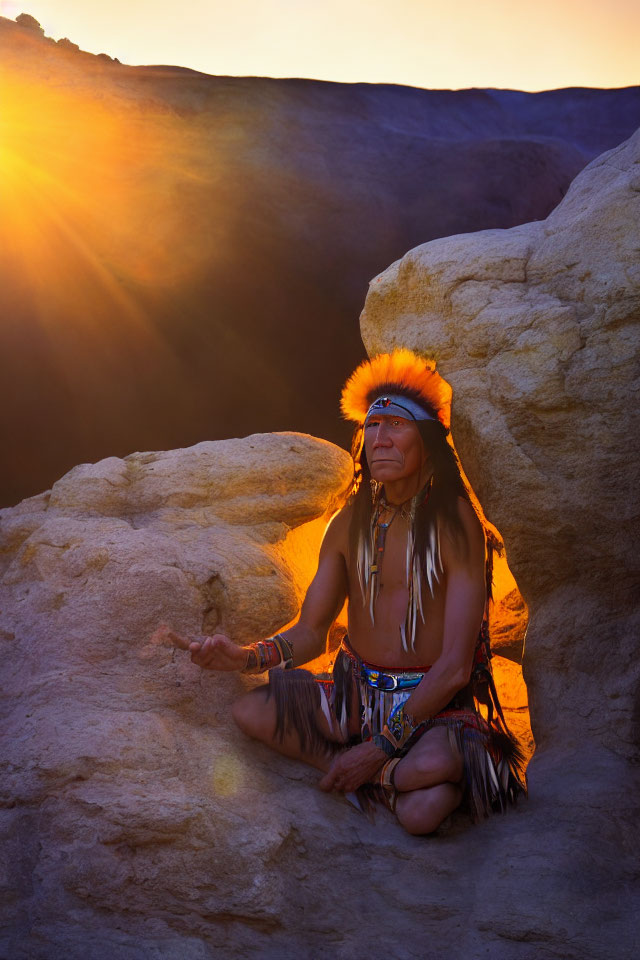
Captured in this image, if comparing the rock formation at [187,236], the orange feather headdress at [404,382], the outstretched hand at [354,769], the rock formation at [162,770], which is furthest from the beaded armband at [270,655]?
the rock formation at [187,236]

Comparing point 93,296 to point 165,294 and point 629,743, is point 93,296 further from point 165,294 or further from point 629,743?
point 629,743

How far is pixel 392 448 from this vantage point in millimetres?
2855

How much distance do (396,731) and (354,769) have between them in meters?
0.16

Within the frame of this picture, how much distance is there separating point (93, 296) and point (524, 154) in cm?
571

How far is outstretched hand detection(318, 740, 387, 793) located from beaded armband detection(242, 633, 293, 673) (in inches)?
14.4

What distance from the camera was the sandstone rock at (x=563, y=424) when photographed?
3.11m

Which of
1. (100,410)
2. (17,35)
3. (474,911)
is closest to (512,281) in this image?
(474,911)

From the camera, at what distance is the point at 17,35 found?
729 cm

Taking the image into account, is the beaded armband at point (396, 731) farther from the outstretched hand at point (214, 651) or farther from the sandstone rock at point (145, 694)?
the outstretched hand at point (214, 651)

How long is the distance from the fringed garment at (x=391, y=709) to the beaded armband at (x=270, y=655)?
0.10 feet

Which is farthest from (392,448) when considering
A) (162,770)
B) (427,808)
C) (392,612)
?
(162,770)

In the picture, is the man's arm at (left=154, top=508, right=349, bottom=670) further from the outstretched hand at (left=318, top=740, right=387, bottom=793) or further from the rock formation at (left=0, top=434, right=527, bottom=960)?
the outstretched hand at (left=318, top=740, right=387, bottom=793)

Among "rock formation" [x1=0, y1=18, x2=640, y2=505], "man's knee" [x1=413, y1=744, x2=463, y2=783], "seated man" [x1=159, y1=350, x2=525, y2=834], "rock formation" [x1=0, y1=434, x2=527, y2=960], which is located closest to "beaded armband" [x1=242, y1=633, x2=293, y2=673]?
"seated man" [x1=159, y1=350, x2=525, y2=834]

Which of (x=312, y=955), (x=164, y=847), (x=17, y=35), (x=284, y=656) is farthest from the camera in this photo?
(x=17, y=35)
